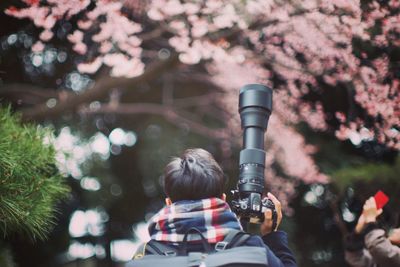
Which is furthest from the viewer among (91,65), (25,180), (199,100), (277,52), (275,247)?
(199,100)

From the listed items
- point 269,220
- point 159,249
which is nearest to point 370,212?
point 269,220

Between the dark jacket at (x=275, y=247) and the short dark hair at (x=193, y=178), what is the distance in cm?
16

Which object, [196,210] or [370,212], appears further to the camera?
[370,212]

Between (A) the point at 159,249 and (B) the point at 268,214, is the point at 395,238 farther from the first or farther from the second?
(A) the point at 159,249

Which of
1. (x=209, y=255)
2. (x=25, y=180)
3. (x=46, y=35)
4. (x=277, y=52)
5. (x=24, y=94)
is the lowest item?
(x=209, y=255)

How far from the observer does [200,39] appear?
15.0ft

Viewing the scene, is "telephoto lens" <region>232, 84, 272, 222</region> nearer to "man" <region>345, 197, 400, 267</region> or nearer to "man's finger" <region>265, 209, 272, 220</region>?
"man's finger" <region>265, 209, 272, 220</region>

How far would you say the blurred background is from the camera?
4.09 m

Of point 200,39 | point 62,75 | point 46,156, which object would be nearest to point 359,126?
point 200,39

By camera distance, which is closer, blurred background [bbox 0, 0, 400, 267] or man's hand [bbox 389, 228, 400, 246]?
man's hand [bbox 389, 228, 400, 246]

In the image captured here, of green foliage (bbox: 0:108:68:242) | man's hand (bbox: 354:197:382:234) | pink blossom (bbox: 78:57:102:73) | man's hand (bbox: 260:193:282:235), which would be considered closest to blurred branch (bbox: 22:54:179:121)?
pink blossom (bbox: 78:57:102:73)

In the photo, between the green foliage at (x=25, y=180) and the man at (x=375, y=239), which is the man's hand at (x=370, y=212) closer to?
the man at (x=375, y=239)

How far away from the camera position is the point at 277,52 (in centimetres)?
480

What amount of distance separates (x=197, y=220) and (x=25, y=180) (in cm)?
132
